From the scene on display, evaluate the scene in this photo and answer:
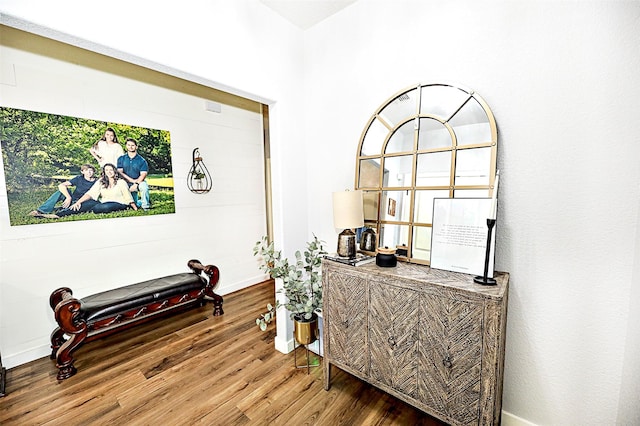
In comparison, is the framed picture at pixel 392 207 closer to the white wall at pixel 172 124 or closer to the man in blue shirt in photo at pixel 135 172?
the white wall at pixel 172 124

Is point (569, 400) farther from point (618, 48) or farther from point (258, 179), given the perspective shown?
point (258, 179)

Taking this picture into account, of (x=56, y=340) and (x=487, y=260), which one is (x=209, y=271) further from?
(x=487, y=260)

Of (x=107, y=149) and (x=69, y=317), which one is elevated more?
(x=107, y=149)

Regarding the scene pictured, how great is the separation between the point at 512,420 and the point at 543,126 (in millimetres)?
1725

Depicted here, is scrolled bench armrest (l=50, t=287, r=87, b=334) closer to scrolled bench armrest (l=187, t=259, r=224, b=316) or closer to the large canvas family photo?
the large canvas family photo

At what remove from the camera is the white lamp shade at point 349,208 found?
1852mm

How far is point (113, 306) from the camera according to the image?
8.00ft

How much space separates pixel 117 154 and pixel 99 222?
73cm

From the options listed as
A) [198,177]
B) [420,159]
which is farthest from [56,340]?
[420,159]

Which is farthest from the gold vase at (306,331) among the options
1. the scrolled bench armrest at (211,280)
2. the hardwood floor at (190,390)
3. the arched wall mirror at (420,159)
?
the scrolled bench armrest at (211,280)

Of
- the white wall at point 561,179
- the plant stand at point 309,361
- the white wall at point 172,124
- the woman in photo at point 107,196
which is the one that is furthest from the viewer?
the woman in photo at point 107,196

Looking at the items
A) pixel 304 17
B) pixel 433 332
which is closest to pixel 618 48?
pixel 433 332

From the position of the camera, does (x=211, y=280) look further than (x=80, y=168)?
Yes

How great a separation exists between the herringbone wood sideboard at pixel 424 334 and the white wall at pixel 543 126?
0.25 metres
